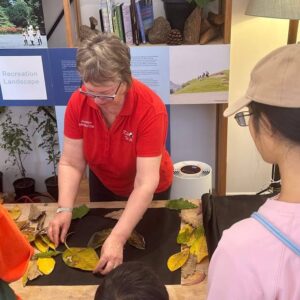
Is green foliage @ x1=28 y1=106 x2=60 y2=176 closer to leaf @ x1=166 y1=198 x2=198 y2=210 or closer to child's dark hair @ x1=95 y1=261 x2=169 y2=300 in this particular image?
leaf @ x1=166 y1=198 x2=198 y2=210

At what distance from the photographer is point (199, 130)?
9.77ft

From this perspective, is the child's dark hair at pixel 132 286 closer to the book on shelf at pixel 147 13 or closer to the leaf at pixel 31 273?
the leaf at pixel 31 273

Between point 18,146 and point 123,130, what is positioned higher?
point 123,130

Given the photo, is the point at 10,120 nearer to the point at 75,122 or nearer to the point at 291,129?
the point at 75,122

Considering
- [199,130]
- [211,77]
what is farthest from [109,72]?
[199,130]

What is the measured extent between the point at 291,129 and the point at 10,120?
2.67 meters

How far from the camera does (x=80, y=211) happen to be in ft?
4.99

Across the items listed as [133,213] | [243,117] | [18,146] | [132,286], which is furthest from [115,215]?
[18,146]

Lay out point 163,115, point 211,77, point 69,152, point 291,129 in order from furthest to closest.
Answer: point 211,77 < point 69,152 < point 163,115 < point 291,129

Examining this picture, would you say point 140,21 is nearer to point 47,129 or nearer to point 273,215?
point 47,129

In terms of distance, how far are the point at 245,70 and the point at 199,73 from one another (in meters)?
0.50

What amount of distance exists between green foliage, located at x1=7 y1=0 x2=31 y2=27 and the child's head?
2042 mm

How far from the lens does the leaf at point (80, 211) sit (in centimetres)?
150

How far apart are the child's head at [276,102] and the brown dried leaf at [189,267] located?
63 centimetres
